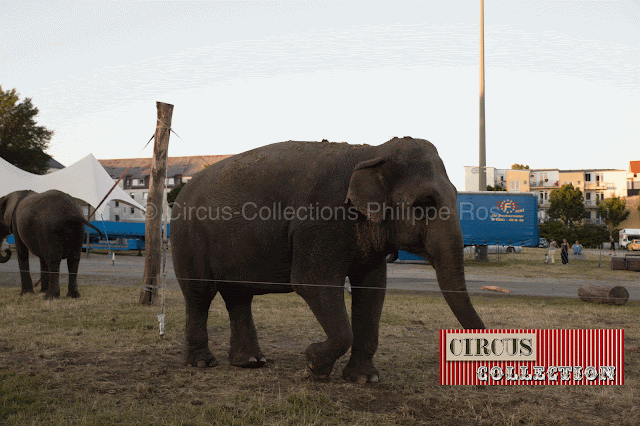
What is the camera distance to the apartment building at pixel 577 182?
75500mm

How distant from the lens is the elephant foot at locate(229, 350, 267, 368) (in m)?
5.86

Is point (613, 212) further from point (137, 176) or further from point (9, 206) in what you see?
point (9, 206)

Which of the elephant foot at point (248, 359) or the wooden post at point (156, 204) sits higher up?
Answer: the wooden post at point (156, 204)

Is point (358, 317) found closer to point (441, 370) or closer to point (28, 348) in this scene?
point (441, 370)

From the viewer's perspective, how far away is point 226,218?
550 centimetres

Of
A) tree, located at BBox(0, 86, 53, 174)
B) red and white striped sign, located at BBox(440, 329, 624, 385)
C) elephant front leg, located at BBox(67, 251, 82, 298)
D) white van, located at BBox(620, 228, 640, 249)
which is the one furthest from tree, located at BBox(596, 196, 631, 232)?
red and white striped sign, located at BBox(440, 329, 624, 385)

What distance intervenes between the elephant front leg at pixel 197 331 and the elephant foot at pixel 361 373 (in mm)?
1533

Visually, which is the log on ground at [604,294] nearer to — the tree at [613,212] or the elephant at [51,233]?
the elephant at [51,233]

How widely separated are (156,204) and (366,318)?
598 centimetres

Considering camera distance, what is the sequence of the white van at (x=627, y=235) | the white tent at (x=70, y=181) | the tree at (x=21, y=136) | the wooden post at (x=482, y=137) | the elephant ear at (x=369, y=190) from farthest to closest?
the white van at (x=627, y=235) < the tree at (x=21, y=136) < the wooden post at (x=482, y=137) < the white tent at (x=70, y=181) < the elephant ear at (x=369, y=190)

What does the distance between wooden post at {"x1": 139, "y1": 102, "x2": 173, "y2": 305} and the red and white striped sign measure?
6.76 metres

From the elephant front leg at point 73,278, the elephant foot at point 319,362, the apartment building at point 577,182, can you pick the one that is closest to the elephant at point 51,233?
the elephant front leg at point 73,278

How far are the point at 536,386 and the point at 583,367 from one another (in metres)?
0.53

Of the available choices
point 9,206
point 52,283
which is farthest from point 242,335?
point 9,206
